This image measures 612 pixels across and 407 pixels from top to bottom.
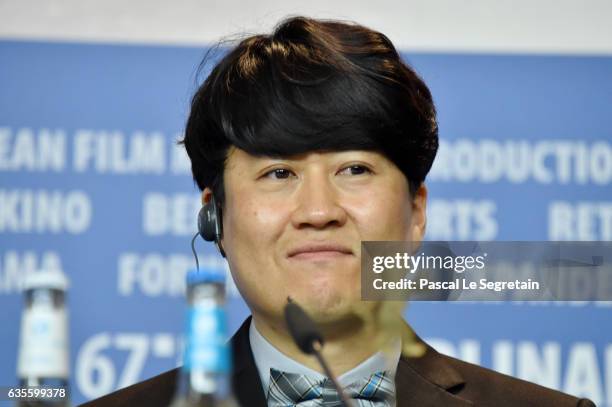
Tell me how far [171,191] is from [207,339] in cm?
177

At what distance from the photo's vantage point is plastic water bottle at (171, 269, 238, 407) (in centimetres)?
97

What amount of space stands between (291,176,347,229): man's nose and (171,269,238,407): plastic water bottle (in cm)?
61

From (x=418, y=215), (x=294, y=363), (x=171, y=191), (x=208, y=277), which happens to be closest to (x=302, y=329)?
(x=208, y=277)

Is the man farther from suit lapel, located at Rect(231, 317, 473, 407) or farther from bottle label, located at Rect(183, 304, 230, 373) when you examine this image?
bottle label, located at Rect(183, 304, 230, 373)

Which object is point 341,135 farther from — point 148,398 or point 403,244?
point 148,398

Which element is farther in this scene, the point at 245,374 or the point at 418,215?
the point at 418,215

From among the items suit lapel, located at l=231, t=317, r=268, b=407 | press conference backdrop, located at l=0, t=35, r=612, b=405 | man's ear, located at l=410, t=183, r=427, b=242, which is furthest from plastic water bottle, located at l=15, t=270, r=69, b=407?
press conference backdrop, located at l=0, t=35, r=612, b=405

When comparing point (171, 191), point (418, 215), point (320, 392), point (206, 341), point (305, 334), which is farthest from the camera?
point (171, 191)

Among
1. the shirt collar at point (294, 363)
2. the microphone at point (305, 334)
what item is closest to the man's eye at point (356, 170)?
the shirt collar at point (294, 363)

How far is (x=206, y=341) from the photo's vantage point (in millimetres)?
968

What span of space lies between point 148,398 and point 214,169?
370 mm

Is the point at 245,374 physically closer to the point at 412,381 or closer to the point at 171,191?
the point at 412,381

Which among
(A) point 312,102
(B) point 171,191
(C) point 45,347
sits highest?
(B) point 171,191

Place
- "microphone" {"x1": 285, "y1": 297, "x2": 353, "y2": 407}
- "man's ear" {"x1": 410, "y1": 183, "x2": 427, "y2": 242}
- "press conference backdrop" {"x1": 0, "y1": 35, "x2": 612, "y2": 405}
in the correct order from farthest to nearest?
1. "press conference backdrop" {"x1": 0, "y1": 35, "x2": 612, "y2": 405}
2. "man's ear" {"x1": 410, "y1": 183, "x2": 427, "y2": 242}
3. "microphone" {"x1": 285, "y1": 297, "x2": 353, "y2": 407}
